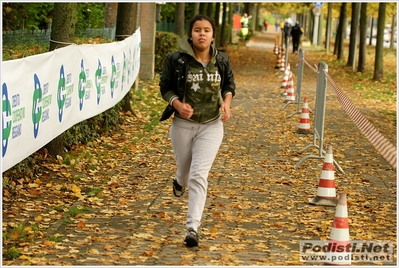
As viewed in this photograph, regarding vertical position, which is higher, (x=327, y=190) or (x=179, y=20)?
(x=179, y=20)

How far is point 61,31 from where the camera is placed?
11891mm

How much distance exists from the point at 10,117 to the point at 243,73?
1013 inches

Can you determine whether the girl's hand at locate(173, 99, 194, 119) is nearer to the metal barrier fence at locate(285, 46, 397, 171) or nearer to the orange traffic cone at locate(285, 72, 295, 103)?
the metal barrier fence at locate(285, 46, 397, 171)

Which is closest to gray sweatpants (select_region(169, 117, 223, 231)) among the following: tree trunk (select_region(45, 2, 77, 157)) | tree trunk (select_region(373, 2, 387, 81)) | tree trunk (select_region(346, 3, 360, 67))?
tree trunk (select_region(45, 2, 77, 157))

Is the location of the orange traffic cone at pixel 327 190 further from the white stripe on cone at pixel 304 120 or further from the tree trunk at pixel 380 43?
the tree trunk at pixel 380 43

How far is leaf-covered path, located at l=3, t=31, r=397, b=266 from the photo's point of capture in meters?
7.44

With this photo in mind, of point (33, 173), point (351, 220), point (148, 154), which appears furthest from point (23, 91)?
point (148, 154)

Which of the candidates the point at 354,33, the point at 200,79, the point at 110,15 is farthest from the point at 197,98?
the point at 354,33

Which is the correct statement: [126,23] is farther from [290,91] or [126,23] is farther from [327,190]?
[327,190]

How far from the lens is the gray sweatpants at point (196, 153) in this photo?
25.2 feet

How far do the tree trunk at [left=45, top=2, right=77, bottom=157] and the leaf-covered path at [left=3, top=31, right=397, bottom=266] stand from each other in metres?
→ 0.35

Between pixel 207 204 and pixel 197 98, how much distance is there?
7.01 feet

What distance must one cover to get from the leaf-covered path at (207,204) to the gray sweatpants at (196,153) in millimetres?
346

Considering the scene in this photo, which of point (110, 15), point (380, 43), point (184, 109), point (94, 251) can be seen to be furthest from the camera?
point (380, 43)
